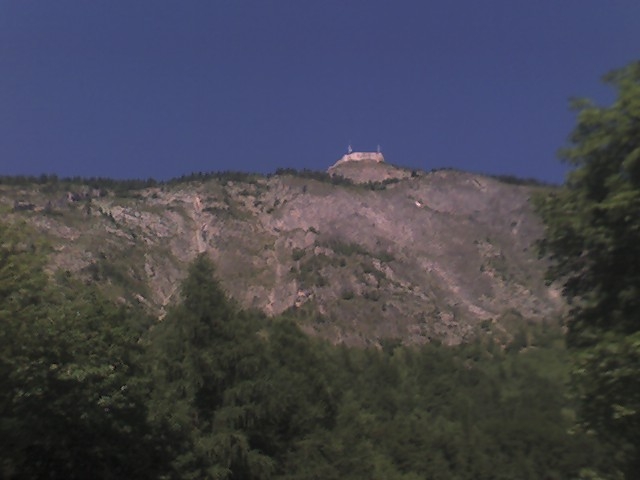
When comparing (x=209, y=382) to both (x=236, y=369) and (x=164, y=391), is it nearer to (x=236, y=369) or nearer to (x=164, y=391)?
(x=236, y=369)

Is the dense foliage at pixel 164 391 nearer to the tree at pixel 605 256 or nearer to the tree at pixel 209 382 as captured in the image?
the tree at pixel 209 382

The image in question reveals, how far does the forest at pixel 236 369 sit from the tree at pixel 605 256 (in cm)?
3

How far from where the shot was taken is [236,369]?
27.8 meters

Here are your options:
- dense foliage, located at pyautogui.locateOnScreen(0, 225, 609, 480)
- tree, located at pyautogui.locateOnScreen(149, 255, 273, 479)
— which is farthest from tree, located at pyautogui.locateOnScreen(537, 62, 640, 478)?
tree, located at pyautogui.locateOnScreen(149, 255, 273, 479)

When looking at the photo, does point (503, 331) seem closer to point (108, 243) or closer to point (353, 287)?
point (353, 287)

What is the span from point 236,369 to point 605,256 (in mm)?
18372

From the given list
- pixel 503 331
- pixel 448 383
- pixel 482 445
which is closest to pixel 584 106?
pixel 482 445

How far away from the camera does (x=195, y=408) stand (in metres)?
27.7

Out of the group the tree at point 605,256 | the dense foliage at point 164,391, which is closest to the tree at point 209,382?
the dense foliage at point 164,391

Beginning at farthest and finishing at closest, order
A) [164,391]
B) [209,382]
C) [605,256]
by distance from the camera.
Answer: [209,382] → [164,391] → [605,256]

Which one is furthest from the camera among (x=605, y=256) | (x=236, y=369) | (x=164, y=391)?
(x=236, y=369)

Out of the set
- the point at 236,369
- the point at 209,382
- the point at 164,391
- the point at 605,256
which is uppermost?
the point at 236,369

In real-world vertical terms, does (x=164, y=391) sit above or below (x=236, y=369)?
below

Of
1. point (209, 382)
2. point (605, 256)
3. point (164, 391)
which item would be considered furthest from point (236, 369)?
point (605, 256)
